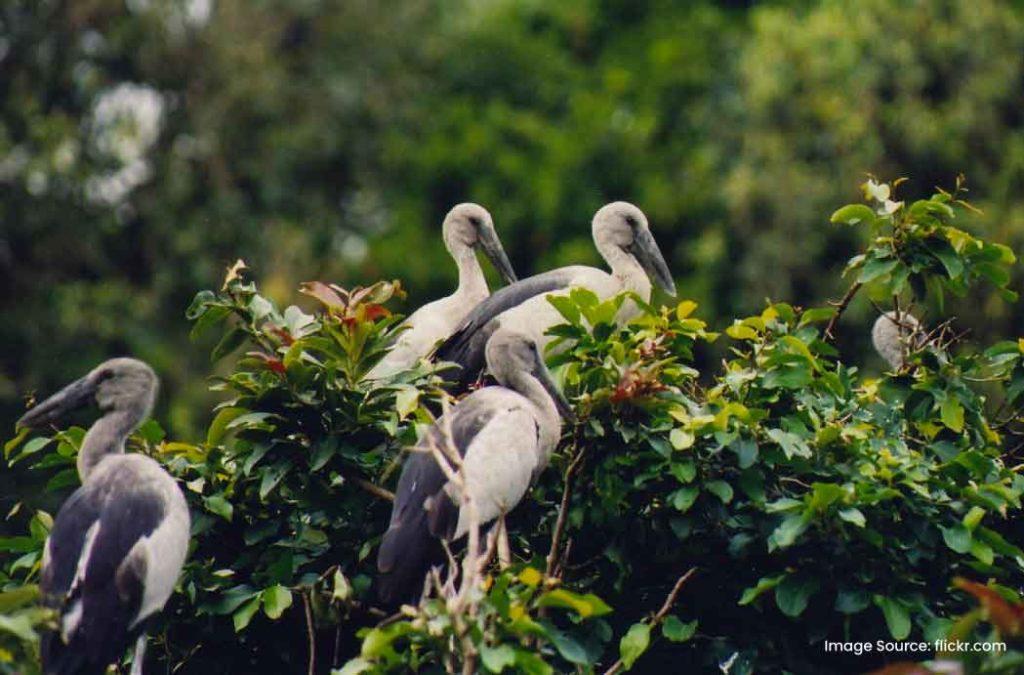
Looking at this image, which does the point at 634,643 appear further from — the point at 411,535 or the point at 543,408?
the point at 543,408

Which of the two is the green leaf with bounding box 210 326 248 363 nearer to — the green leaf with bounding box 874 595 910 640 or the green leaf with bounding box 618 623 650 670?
the green leaf with bounding box 618 623 650 670

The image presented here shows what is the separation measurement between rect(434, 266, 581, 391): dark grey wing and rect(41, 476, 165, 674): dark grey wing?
2.20 meters

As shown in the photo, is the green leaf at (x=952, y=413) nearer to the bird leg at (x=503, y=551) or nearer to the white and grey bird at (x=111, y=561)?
the bird leg at (x=503, y=551)

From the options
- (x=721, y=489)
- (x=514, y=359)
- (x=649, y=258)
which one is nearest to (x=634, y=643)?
(x=721, y=489)

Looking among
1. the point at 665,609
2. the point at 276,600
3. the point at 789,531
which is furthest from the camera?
the point at 276,600

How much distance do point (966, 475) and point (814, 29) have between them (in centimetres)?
1393

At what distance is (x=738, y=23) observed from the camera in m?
27.6

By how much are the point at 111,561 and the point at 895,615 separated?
2.97 meters

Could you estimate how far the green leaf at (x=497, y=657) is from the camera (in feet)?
18.4


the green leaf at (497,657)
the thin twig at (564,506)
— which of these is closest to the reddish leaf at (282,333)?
the thin twig at (564,506)

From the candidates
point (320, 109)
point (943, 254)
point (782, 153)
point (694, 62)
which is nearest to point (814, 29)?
point (782, 153)

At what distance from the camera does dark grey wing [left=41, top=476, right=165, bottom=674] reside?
654 centimetres

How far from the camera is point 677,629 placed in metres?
7.04

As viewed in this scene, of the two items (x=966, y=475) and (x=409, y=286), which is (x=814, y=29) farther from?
(x=966, y=475)
